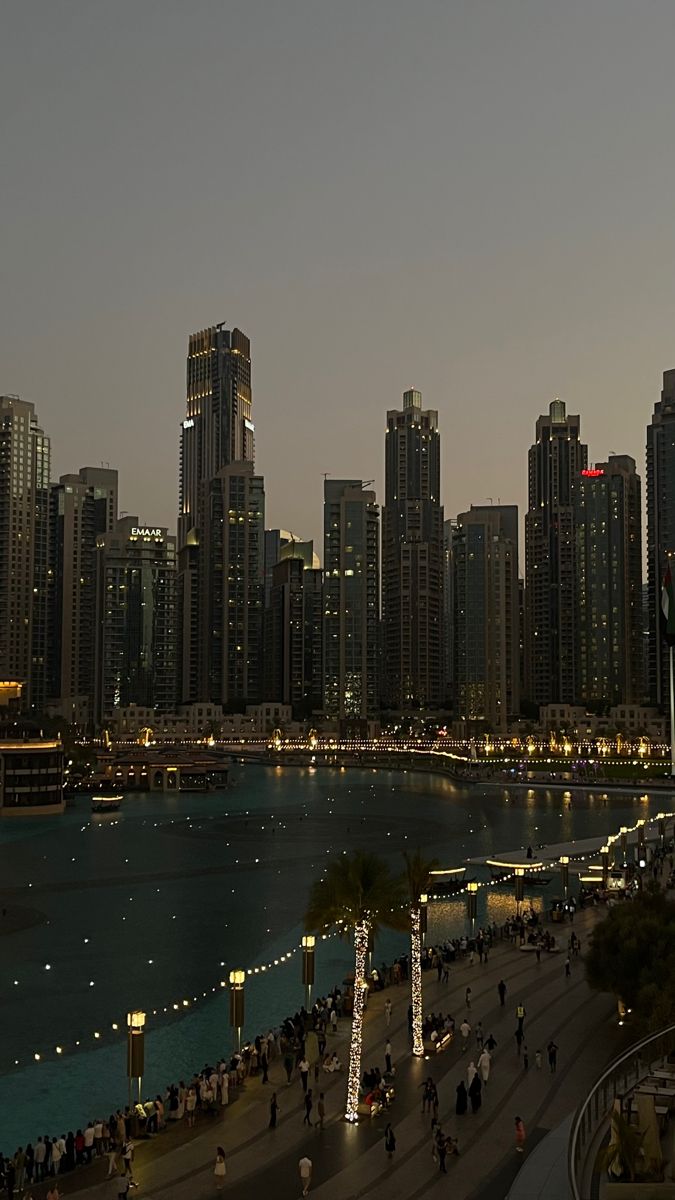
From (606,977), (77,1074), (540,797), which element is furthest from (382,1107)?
(540,797)

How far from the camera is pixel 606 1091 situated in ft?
65.3

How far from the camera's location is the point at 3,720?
111562mm

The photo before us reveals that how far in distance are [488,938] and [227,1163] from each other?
76.6 ft

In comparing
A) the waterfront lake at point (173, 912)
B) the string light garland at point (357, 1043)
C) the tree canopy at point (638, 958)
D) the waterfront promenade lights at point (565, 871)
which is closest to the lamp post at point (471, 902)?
the waterfront lake at point (173, 912)

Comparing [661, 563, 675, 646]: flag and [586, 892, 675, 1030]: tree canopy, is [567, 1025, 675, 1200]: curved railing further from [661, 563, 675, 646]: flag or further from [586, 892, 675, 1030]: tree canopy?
[661, 563, 675, 646]: flag

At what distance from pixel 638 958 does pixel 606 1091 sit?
11.0 m

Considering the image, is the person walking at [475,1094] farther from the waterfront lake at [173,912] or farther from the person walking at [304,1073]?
the waterfront lake at [173,912]

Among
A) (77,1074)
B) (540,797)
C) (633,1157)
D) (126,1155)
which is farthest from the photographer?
(540,797)

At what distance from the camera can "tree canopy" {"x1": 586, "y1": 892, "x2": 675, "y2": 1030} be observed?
92.1ft

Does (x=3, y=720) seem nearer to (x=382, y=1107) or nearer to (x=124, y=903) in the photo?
(x=124, y=903)

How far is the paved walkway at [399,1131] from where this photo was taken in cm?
2159

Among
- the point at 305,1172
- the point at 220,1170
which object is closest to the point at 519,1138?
the point at 305,1172

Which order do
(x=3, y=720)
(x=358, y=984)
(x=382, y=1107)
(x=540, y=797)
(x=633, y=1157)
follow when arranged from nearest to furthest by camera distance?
(x=633, y=1157) < (x=382, y=1107) < (x=358, y=984) < (x=3, y=720) < (x=540, y=797)

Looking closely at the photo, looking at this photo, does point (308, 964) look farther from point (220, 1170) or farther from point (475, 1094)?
point (220, 1170)
